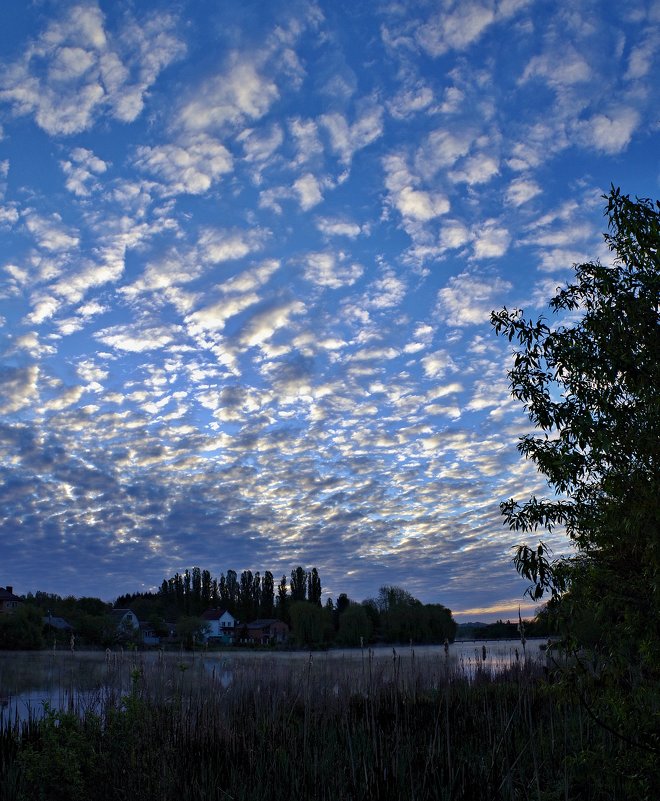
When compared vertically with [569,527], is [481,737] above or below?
below

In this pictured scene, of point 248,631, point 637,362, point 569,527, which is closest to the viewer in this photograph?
point 637,362

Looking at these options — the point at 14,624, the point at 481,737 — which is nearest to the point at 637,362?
the point at 481,737

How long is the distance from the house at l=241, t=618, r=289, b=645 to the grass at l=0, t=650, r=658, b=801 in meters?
90.4

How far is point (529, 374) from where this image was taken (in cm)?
755

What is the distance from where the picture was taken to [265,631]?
343 ft

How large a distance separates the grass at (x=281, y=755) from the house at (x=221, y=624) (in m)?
90.1

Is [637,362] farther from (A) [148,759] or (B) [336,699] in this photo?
(B) [336,699]

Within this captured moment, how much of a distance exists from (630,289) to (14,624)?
184 ft

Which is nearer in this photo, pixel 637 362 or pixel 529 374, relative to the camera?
pixel 637 362

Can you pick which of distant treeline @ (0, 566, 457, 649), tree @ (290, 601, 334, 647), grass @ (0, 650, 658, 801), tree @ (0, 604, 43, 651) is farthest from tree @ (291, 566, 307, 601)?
grass @ (0, 650, 658, 801)

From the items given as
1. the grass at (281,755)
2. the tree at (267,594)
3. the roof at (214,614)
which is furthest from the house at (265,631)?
the grass at (281,755)

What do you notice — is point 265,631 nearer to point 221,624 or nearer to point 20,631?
point 221,624

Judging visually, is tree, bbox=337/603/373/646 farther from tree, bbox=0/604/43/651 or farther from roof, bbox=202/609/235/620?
roof, bbox=202/609/235/620

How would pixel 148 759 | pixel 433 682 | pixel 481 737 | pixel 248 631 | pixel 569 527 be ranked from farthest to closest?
pixel 248 631 → pixel 433 682 → pixel 481 737 → pixel 148 759 → pixel 569 527
